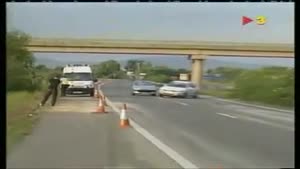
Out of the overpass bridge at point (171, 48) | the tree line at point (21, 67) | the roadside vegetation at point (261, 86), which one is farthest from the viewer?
the roadside vegetation at point (261, 86)

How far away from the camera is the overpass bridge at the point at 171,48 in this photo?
12.3 m

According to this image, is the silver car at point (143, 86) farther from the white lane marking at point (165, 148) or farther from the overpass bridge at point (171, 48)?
the overpass bridge at point (171, 48)

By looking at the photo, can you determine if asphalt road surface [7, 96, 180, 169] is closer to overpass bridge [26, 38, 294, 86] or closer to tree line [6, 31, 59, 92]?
tree line [6, 31, 59, 92]

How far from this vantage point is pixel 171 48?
1434 centimetres

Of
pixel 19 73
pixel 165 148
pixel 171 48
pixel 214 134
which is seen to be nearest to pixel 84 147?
pixel 165 148

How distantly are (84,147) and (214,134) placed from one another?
15.5 feet

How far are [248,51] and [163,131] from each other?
4.23 metres

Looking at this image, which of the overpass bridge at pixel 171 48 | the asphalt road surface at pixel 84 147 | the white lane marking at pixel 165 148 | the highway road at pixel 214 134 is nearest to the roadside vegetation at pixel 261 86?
the overpass bridge at pixel 171 48

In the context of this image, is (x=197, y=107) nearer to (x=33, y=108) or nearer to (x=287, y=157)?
(x=33, y=108)

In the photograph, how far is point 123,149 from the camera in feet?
39.7

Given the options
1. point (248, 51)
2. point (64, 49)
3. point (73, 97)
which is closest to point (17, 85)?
point (64, 49)

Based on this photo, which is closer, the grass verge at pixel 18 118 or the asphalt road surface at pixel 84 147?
the asphalt road surface at pixel 84 147

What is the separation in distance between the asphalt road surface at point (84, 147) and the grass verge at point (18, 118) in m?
0.24

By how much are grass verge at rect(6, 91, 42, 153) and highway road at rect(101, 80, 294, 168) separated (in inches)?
91.9
